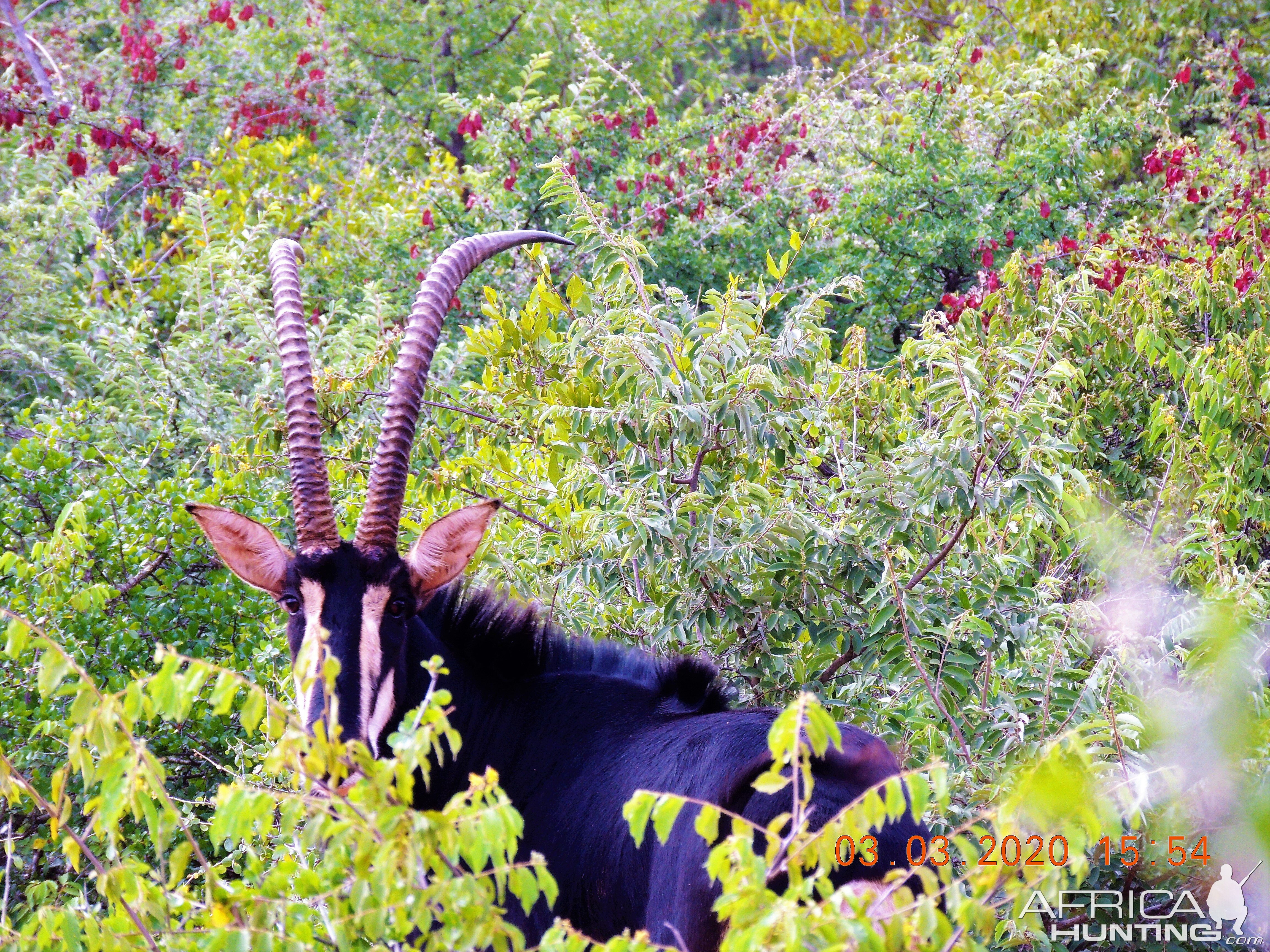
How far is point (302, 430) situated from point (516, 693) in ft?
3.45

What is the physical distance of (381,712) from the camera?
132 inches

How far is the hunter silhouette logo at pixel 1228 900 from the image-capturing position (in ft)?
10.2

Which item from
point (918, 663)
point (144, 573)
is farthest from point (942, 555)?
point (144, 573)

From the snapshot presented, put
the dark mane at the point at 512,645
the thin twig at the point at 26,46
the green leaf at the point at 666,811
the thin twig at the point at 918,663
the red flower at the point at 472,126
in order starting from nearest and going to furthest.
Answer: the green leaf at the point at 666,811 < the thin twig at the point at 918,663 < the dark mane at the point at 512,645 < the red flower at the point at 472,126 < the thin twig at the point at 26,46

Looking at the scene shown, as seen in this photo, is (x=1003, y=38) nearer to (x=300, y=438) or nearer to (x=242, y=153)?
(x=242, y=153)

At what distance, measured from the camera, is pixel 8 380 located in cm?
Result: 734

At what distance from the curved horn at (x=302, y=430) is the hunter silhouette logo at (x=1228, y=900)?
2571 mm

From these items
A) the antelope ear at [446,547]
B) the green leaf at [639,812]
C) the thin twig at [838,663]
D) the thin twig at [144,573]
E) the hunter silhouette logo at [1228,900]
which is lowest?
the hunter silhouette logo at [1228,900]

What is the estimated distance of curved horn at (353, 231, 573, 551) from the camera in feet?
Answer: 11.9

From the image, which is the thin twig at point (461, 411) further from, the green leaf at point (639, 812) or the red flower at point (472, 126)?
the red flower at point (472, 126)

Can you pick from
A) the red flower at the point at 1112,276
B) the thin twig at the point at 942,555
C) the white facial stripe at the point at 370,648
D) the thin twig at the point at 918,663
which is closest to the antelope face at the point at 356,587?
the white facial stripe at the point at 370,648

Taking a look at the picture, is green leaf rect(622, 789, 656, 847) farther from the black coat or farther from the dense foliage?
the black coat

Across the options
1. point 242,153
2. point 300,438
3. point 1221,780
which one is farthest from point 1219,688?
point 242,153

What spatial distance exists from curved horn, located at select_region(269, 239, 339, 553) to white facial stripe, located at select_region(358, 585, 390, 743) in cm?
23
